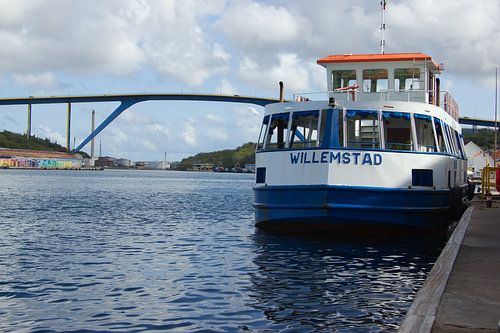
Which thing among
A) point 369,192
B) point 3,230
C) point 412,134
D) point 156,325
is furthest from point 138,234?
point 156,325

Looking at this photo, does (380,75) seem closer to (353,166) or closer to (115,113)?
(353,166)

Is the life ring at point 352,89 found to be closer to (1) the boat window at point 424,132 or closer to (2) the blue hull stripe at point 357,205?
(1) the boat window at point 424,132

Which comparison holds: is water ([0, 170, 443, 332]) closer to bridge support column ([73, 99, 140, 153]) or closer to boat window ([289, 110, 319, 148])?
boat window ([289, 110, 319, 148])

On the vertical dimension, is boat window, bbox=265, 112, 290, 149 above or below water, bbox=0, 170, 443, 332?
above

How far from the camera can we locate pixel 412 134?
58.1 feet

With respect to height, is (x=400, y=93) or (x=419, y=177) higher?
(x=400, y=93)

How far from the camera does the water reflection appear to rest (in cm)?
913

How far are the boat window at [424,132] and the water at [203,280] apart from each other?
296cm

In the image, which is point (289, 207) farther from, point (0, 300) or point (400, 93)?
point (0, 300)

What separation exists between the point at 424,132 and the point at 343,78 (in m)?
3.44

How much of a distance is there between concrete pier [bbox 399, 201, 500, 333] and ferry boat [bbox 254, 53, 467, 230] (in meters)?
4.14

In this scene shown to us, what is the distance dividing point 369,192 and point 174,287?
23.4 feet

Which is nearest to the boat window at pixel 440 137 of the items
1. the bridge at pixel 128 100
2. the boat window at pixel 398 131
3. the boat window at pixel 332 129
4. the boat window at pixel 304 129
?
the boat window at pixel 398 131

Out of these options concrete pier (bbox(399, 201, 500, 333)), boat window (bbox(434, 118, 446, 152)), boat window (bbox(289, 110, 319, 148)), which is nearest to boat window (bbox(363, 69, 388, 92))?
boat window (bbox(434, 118, 446, 152))
